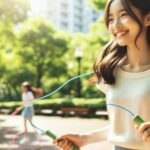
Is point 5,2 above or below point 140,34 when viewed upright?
above

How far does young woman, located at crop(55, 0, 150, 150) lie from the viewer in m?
2.05

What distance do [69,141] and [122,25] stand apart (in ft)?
1.80

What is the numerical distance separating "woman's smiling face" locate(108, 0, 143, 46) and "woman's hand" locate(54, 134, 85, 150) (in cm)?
45

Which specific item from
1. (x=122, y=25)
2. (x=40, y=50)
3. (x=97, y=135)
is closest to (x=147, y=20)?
(x=122, y=25)

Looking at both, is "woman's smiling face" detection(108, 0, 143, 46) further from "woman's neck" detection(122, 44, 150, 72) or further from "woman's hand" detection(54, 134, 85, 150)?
"woman's hand" detection(54, 134, 85, 150)

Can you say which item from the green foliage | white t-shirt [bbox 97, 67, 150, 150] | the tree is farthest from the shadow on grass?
the tree

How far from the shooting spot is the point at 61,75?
152 ft

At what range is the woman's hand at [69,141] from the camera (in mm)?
2154

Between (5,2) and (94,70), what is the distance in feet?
68.9

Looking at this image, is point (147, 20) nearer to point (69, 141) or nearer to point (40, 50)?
point (69, 141)

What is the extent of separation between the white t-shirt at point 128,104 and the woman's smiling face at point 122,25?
0.15 meters

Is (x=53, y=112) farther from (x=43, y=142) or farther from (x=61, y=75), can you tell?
(x=61, y=75)

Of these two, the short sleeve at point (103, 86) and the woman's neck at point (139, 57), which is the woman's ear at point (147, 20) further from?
the short sleeve at point (103, 86)

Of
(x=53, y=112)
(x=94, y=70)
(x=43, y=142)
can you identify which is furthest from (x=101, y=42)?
(x=94, y=70)
